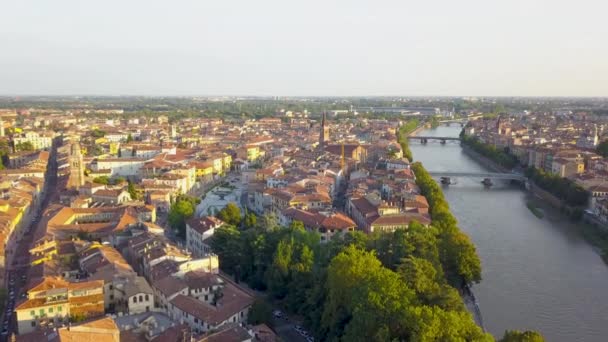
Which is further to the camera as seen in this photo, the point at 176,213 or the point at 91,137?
the point at 91,137

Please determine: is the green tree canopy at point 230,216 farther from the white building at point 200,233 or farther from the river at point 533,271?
the river at point 533,271

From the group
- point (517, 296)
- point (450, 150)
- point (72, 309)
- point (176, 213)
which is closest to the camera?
point (72, 309)

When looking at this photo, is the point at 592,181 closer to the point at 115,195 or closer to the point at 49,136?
the point at 115,195

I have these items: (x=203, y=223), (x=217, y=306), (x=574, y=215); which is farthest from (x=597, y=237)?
(x=217, y=306)

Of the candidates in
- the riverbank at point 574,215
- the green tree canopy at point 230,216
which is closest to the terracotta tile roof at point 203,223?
the green tree canopy at point 230,216

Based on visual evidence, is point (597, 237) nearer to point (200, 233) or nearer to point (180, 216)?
point (200, 233)

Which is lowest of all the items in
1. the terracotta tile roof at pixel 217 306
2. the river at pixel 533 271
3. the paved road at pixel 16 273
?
the river at pixel 533 271

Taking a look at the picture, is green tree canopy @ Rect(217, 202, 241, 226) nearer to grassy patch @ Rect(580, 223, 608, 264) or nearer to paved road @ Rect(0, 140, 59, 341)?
paved road @ Rect(0, 140, 59, 341)

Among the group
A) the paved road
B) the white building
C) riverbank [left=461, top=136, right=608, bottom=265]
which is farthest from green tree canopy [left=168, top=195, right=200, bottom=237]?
riverbank [left=461, top=136, right=608, bottom=265]

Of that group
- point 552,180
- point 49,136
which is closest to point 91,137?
point 49,136
